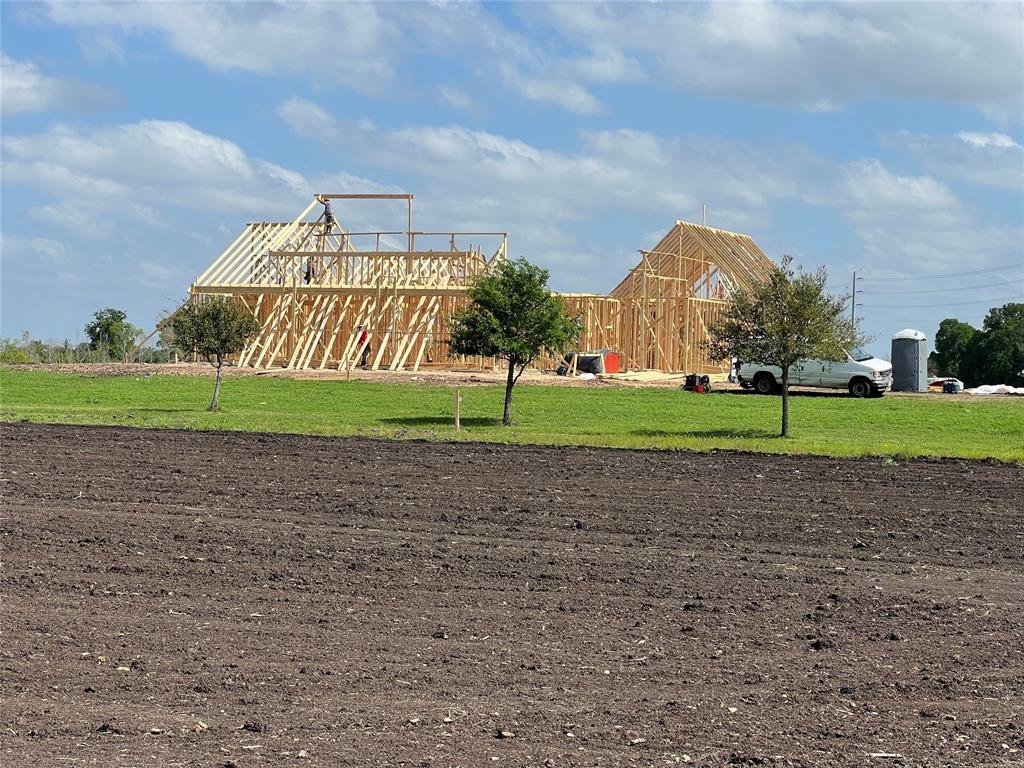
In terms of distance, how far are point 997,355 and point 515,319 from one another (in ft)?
150

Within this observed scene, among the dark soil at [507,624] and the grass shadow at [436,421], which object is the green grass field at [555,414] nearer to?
the grass shadow at [436,421]

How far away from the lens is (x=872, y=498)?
1755 centimetres

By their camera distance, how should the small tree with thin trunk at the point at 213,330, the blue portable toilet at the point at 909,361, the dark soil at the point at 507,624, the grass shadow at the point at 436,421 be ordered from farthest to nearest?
1. the blue portable toilet at the point at 909,361
2. the small tree with thin trunk at the point at 213,330
3. the grass shadow at the point at 436,421
4. the dark soil at the point at 507,624

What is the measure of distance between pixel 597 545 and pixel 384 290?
42.0 m

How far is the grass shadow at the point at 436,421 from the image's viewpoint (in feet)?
101

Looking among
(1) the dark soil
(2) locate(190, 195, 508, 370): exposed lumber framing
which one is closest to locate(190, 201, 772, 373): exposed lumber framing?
(2) locate(190, 195, 508, 370): exposed lumber framing

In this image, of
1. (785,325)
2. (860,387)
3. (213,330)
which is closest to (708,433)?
(785,325)

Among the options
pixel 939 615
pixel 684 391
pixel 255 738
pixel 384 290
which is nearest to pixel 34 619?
pixel 255 738

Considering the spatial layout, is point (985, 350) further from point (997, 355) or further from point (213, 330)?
point (213, 330)

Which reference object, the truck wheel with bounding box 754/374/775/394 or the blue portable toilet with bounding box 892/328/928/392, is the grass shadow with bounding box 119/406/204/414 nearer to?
the truck wheel with bounding box 754/374/775/394

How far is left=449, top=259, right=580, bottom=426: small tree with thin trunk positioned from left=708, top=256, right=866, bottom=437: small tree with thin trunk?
4147mm

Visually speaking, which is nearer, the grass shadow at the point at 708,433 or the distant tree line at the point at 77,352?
the grass shadow at the point at 708,433

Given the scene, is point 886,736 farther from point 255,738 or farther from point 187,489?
point 187,489

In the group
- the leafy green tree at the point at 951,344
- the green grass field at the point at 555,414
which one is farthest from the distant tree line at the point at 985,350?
the green grass field at the point at 555,414
